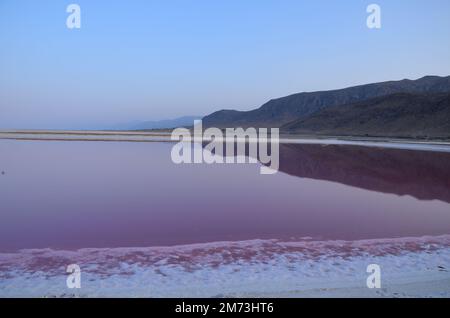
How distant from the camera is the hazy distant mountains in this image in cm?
7000

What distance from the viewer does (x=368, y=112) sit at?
89.2 meters

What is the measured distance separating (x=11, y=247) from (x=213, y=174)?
968 centimetres

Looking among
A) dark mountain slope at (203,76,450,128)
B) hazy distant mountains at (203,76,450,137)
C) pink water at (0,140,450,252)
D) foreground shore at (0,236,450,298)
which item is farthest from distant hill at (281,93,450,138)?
foreground shore at (0,236,450,298)

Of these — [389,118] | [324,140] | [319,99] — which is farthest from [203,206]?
[319,99]

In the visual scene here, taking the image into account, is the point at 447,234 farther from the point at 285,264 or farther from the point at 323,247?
the point at 285,264

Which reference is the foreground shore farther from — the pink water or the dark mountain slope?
the dark mountain slope

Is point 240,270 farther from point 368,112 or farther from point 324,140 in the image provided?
point 368,112

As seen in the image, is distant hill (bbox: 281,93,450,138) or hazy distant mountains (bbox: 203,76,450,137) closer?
distant hill (bbox: 281,93,450,138)

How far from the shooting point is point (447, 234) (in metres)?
7.64

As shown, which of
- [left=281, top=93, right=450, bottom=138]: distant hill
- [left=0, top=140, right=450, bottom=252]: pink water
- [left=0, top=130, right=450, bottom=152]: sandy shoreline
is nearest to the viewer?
[left=0, top=140, right=450, bottom=252]: pink water

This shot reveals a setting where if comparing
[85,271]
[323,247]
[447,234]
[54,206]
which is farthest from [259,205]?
[85,271]

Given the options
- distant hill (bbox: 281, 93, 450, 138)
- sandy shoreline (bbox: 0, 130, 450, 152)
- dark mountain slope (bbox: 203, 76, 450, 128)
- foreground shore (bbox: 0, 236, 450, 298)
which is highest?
dark mountain slope (bbox: 203, 76, 450, 128)

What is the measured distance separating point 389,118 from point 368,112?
31.9 feet

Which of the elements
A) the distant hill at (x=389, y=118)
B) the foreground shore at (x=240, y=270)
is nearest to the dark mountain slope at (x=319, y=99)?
the distant hill at (x=389, y=118)
